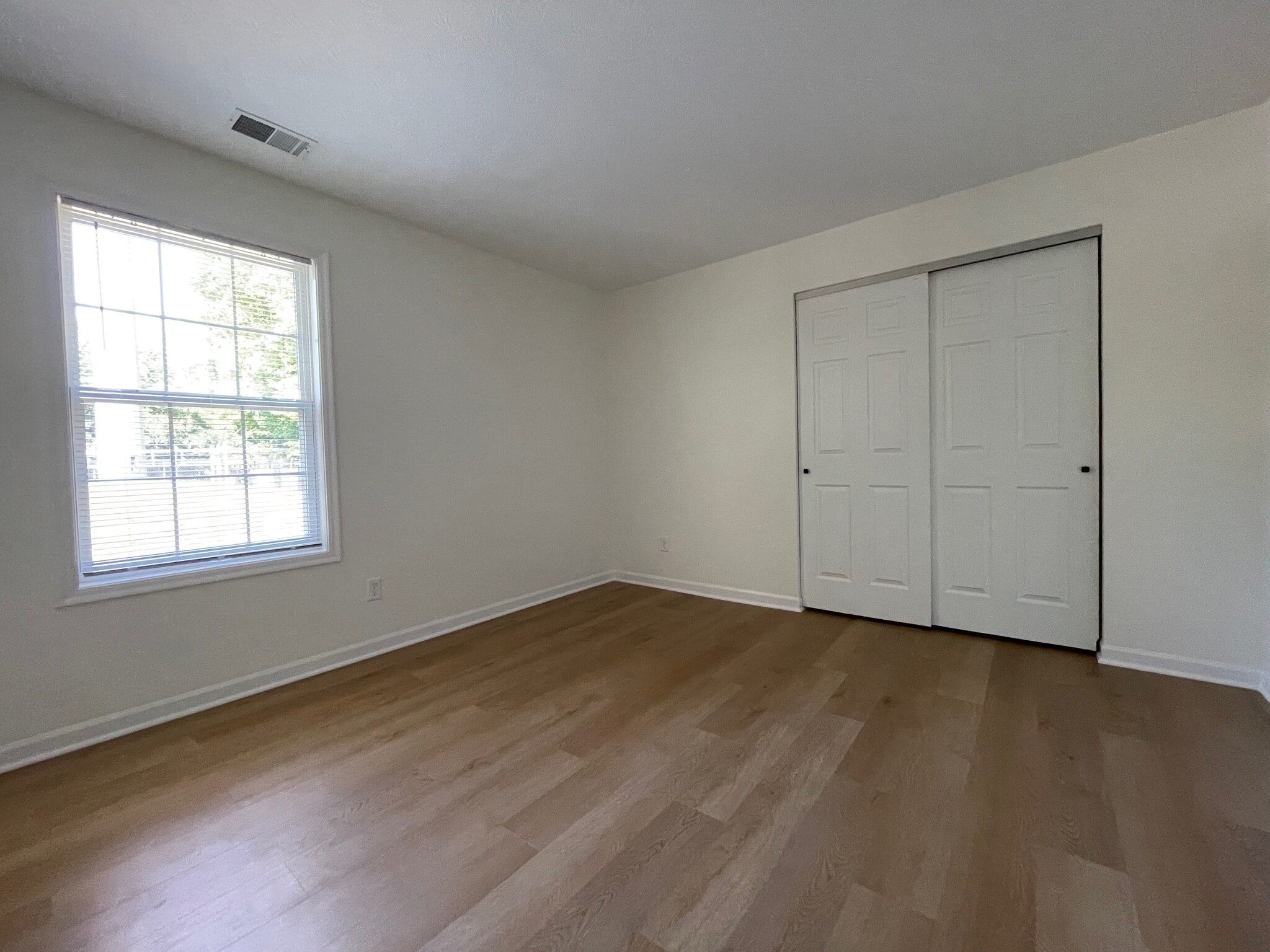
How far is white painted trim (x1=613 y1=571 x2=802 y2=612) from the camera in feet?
11.9

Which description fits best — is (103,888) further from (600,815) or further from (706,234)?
(706,234)

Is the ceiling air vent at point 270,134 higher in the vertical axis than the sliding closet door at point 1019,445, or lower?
higher

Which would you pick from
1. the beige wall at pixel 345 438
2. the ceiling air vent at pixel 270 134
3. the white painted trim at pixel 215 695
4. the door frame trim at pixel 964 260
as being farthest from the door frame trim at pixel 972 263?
the ceiling air vent at pixel 270 134

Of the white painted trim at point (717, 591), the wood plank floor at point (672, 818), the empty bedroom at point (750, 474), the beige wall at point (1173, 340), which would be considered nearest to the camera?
the wood plank floor at point (672, 818)

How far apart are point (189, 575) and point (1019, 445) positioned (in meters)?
4.26

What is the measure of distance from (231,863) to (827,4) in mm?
3166

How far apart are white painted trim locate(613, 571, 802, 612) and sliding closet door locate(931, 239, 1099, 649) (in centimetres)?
93

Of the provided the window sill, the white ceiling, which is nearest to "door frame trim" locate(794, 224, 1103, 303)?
the white ceiling

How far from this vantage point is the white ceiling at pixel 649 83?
168cm

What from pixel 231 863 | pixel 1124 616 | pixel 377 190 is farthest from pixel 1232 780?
pixel 377 190

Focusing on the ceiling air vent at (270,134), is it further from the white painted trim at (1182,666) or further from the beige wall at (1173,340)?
the white painted trim at (1182,666)

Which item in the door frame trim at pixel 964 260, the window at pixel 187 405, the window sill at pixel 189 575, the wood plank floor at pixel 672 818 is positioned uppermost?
the door frame trim at pixel 964 260

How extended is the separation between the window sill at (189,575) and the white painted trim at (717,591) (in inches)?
94.7

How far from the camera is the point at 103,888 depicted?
136 centimetres
